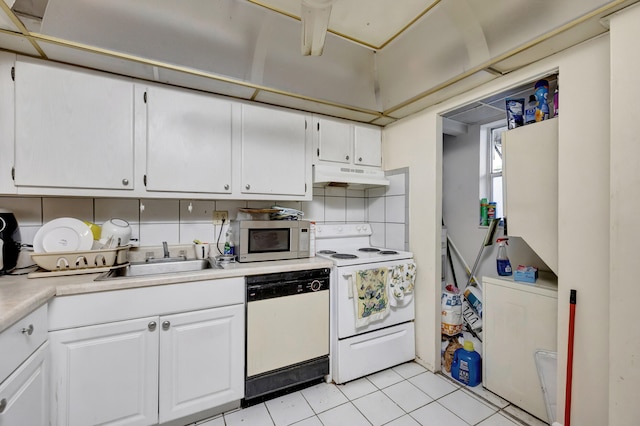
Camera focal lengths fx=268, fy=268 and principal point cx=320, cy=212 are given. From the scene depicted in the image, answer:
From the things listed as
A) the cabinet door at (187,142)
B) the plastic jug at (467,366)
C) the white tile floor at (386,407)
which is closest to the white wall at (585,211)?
the white tile floor at (386,407)

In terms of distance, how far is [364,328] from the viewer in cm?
200

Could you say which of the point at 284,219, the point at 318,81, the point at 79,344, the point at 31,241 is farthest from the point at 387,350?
the point at 31,241

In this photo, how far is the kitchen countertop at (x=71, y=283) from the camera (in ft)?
3.28

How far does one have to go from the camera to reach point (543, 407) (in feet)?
5.06

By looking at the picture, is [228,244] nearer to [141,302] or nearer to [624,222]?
[141,302]

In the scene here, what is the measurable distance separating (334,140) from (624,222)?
1.79 metres

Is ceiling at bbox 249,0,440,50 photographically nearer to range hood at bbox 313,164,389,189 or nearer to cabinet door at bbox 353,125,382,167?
cabinet door at bbox 353,125,382,167

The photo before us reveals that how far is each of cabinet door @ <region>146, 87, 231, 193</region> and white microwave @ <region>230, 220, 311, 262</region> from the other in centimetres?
32

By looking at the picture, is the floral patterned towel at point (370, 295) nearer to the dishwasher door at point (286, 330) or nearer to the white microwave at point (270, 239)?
the dishwasher door at point (286, 330)

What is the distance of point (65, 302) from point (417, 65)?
2412mm

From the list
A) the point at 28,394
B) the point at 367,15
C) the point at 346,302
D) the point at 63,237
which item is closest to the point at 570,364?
the point at 346,302

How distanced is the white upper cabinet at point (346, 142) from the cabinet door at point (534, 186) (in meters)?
1.04

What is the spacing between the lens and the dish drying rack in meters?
1.42

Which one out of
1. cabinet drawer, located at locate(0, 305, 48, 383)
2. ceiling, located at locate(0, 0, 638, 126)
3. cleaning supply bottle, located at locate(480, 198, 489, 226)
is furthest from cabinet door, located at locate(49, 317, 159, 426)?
cleaning supply bottle, located at locate(480, 198, 489, 226)
